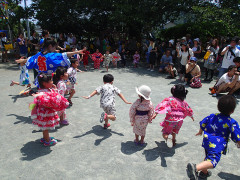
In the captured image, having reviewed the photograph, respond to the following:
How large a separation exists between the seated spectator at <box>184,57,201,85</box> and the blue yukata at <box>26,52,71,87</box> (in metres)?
4.85

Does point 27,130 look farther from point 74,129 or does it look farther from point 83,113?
point 83,113

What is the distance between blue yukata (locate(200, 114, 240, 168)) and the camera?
2.84 m

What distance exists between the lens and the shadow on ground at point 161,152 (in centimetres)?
349

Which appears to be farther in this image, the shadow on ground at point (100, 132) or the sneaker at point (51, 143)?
the shadow on ground at point (100, 132)

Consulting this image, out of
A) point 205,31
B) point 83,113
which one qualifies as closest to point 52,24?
point 205,31

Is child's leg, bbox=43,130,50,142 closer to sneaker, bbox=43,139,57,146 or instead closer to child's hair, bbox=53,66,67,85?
sneaker, bbox=43,139,57,146

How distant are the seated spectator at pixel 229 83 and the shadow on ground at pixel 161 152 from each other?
3.53m

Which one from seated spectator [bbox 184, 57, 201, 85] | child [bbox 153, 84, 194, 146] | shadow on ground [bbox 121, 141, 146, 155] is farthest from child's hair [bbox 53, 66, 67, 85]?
seated spectator [bbox 184, 57, 201, 85]

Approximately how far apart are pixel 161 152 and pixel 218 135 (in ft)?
3.59

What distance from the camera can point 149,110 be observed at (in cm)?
369

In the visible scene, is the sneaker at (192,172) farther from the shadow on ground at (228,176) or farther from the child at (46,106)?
the child at (46,106)

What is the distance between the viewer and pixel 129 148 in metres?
3.77

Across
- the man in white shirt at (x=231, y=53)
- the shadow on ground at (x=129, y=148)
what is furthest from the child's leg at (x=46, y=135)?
the man in white shirt at (x=231, y=53)

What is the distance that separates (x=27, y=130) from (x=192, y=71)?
599cm
